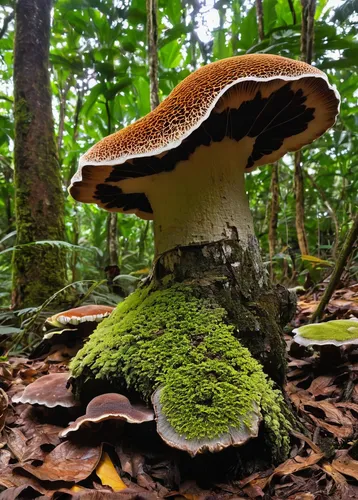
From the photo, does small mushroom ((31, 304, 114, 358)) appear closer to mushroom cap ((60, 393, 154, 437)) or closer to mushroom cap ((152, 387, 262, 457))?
mushroom cap ((60, 393, 154, 437))

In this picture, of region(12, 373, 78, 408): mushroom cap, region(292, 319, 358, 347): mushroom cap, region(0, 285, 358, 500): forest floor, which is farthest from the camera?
region(292, 319, 358, 347): mushroom cap

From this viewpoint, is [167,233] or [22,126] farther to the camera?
[22,126]

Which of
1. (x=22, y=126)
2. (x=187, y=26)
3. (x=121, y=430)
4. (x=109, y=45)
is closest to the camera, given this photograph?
(x=121, y=430)

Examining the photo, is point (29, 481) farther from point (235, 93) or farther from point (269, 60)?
point (269, 60)

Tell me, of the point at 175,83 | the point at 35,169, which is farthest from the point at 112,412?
the point at 175,83

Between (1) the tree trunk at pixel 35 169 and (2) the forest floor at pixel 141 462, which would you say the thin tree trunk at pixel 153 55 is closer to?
(1) the tree trunk at pixel 35 169

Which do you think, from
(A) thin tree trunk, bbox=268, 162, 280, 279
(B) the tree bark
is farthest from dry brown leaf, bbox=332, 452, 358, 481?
(A) thin tree trunk, bbox=268, 162, 280, 279

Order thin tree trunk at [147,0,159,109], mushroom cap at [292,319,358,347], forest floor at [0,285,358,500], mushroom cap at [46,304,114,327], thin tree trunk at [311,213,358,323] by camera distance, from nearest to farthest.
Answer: forest floor at [0,285,358,500] < mushroom cap at [292,319,358,347] < thin tree trunk at [311,213,358,323] < mushroom cap at [46,304,114,327] < thin tree trunk at [147,0,159,109]

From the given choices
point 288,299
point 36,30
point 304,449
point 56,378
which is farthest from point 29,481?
point 36,30
